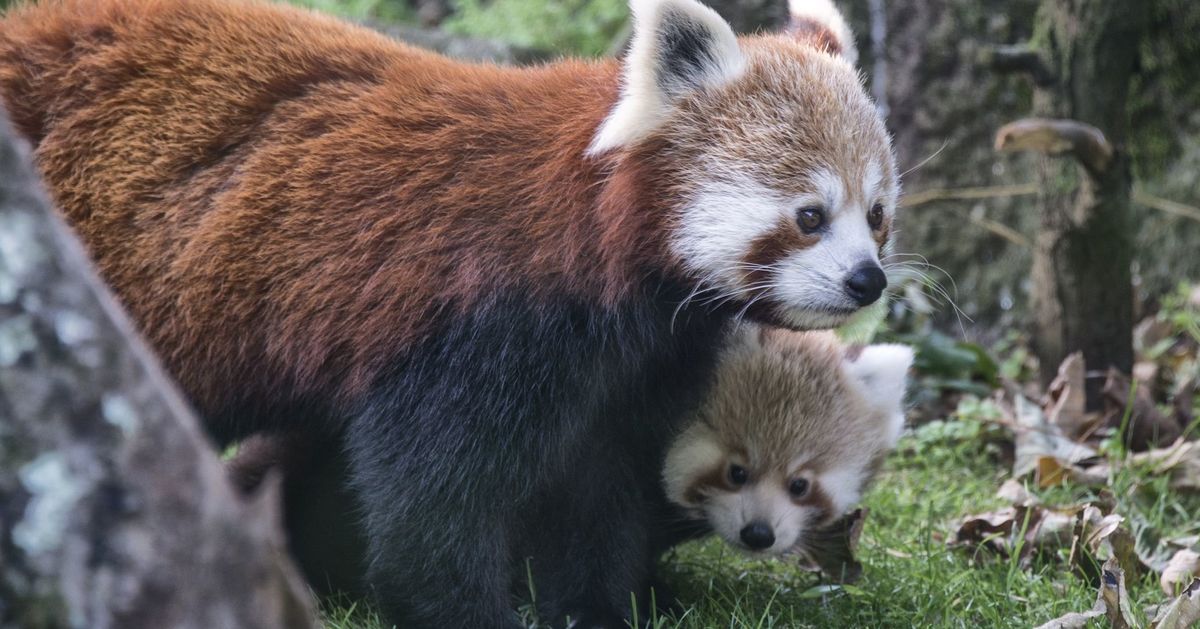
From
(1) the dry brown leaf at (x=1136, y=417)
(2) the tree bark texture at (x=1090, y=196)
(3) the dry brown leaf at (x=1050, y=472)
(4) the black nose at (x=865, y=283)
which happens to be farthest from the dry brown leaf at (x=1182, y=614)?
(2) the tree bark texture at (x=1090, y=196)

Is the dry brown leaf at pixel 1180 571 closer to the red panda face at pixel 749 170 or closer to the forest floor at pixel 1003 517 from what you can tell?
the forest floor at pixel 1003 517

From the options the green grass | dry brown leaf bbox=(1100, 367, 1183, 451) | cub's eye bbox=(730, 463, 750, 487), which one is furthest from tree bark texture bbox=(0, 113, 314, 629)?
dry brown leaf bbox=(1100, 367, 1183, 451)

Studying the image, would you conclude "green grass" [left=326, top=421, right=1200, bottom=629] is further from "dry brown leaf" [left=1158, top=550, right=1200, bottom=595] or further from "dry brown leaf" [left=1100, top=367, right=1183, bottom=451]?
"dry brown leaf" [left=1100, top=367, right=1183, bottom=451]

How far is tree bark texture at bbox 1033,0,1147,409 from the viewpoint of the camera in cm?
443

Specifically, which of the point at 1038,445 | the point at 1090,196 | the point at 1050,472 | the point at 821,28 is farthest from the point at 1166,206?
the point at 821,28

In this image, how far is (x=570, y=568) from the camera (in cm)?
325

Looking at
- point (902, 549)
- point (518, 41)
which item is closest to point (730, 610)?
point (902, 549)

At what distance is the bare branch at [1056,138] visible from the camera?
13.6 feet

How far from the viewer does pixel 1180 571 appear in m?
3.31

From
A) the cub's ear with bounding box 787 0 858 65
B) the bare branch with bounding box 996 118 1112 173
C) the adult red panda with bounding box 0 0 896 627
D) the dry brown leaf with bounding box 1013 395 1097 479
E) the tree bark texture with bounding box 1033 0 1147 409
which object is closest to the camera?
the adult red panda with bounding box 0 0 896 627

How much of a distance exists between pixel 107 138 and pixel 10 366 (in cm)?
192

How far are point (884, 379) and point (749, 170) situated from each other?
4.39 ft

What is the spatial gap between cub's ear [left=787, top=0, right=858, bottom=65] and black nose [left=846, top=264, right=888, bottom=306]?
780 millimetres

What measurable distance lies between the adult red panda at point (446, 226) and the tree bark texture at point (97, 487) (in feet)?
4.73
